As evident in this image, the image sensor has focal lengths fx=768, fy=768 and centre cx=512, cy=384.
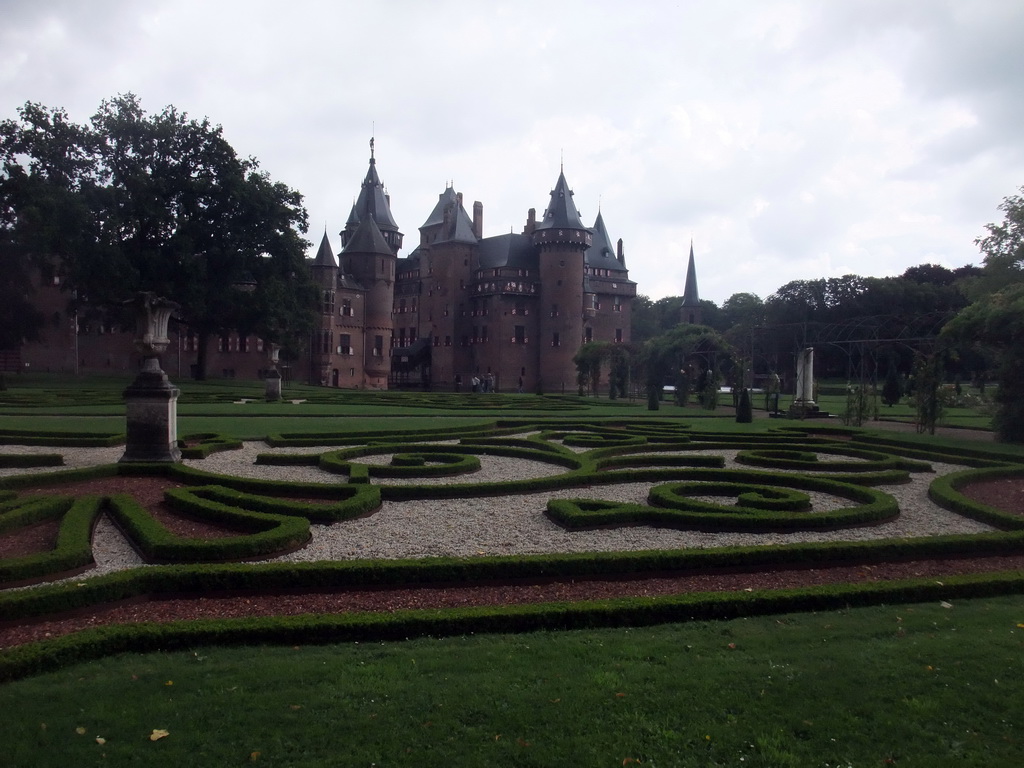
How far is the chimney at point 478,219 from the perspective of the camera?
7381cm

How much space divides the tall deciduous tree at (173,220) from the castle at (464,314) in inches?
617

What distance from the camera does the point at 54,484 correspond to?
10789 mm

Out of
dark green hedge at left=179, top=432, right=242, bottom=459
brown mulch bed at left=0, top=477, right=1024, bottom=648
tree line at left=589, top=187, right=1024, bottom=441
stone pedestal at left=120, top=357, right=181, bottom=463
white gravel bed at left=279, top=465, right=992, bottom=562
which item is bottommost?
brown mulch bed at left=0, top=477, right=1024, bottom=648

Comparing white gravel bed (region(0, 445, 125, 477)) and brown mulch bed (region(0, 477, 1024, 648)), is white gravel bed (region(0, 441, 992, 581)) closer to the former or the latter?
white gravel bed (region(0, 445, 125, 477))

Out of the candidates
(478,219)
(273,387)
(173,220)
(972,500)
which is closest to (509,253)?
(478,219)

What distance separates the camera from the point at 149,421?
40.3 feet

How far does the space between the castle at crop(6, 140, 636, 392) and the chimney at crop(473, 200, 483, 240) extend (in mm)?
422

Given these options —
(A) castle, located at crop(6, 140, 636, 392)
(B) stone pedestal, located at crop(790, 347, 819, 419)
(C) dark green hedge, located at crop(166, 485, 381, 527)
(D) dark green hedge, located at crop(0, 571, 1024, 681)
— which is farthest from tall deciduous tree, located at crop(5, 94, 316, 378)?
(D) dark green hedge, located at crop(0, 571, 1024, 681)

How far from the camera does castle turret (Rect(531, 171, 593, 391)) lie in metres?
62.6

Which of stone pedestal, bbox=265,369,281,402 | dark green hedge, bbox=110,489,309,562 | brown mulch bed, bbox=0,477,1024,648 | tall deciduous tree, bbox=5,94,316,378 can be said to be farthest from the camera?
tall deciduous tree, bbox=5,94,316,378

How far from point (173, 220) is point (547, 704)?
4081cm

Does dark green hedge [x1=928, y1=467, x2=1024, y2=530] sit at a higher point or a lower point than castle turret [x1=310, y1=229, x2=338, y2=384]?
lower

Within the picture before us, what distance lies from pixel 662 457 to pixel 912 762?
429 inches

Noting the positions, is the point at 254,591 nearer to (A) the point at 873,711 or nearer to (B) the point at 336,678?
(B) the point at 336,678
